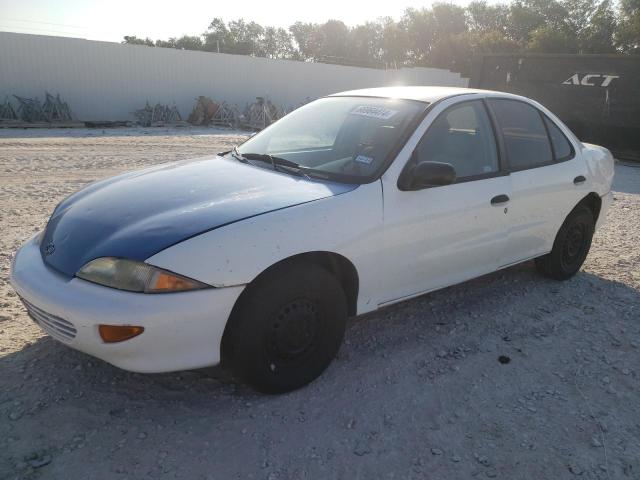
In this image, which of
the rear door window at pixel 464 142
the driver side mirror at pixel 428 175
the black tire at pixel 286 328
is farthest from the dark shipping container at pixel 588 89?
the black tire at pixel 286 328

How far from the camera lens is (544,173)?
13.5 feet

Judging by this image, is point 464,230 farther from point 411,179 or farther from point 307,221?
point 307,221

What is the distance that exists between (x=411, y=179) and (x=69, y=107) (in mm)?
18664

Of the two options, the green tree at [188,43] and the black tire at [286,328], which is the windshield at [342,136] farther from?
the green tree at [188,43]

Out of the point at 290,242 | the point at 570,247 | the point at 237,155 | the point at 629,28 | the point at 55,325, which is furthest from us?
the point at 629,28

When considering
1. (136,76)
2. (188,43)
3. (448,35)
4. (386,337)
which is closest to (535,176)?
(386,337)

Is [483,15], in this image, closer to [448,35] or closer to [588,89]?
[448,35]

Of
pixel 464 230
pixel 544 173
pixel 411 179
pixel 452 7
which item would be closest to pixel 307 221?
pixel 411 179

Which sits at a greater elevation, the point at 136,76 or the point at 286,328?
the point at 136,76

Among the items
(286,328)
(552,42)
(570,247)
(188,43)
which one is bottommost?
(570,247)

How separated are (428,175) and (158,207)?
153 centimetres

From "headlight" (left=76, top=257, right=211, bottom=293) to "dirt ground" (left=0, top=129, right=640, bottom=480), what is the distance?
0.71m

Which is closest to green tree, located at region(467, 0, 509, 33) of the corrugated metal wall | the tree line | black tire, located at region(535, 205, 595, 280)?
the tree line

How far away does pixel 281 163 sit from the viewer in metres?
3.41
